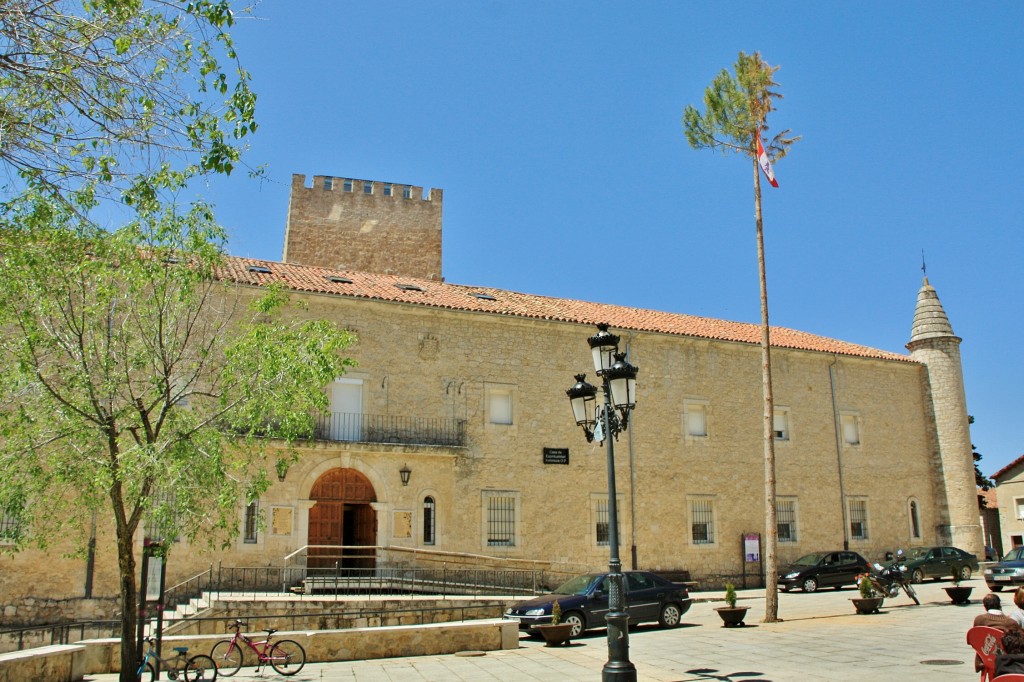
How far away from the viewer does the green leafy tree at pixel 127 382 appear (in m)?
10.2

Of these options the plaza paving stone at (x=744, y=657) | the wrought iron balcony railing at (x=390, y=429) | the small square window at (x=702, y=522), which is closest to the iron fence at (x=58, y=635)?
the plaza paving stone at (x=744, y=657)

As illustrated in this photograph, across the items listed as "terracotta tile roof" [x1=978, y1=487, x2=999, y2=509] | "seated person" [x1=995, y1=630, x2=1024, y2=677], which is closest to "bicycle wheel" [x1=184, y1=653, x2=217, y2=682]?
"seated person" [x1=995, y1=630, x2=1024, y2=677]

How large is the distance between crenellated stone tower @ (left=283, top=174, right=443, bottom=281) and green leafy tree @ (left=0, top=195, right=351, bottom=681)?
20.6 m

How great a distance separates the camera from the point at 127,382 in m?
10.8

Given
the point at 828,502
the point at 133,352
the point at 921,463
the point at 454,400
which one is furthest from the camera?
the point at 921,463

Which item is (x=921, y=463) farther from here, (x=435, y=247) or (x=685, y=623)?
(x=435, y=247)

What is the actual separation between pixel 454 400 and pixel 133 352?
41.3 ft

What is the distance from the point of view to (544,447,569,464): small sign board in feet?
79.2

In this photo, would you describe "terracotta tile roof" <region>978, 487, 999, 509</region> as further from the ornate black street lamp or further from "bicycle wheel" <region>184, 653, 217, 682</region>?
"bicycle wheel" <region>184, 653, 217, 682</region>

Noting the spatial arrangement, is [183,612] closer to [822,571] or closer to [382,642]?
[382,642]

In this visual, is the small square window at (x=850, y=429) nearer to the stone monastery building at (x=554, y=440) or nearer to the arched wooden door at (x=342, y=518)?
the stone monastery building at (x=554, y=440)

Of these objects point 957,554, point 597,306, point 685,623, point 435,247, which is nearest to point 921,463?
point 957,554

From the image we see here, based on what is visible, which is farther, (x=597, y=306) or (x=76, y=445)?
(x=597, y=306)

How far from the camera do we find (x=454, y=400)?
23.3 meters
